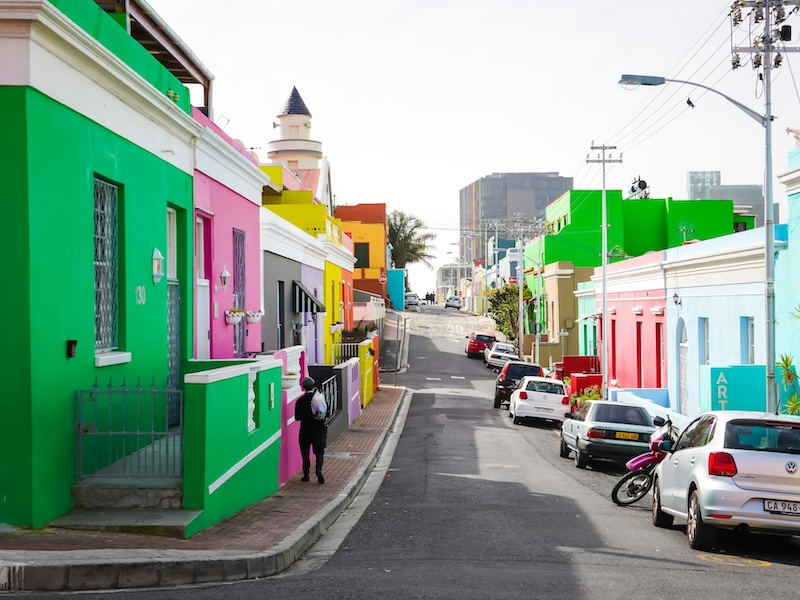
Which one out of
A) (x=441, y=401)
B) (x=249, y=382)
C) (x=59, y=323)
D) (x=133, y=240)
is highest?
(x=133, y=240)

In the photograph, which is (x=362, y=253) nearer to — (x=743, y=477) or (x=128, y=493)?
(x=743, y=477)

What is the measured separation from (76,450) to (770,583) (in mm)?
6708

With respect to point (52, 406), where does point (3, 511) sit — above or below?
below

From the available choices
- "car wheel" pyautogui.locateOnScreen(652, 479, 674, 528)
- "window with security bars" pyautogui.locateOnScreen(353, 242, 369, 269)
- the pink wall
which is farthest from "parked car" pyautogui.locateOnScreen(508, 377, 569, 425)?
"window with security bars" pyautogui.locateOnScreen(353, 242, 369, 269)

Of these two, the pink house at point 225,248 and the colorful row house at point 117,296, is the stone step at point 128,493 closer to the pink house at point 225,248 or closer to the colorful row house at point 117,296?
the colorful row house at point 117,296

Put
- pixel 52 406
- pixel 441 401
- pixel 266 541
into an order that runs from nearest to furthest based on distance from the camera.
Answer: pixel 52 406
pixel 266 541
pixel 441 401

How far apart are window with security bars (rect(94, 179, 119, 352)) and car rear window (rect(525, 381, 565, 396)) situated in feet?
65.4

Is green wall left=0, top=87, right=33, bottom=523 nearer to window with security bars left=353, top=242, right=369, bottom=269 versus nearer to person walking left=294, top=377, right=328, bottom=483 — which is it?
person walking left=294, top=377, right=328, bottom=483

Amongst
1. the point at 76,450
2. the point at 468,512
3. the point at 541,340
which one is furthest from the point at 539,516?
the point at 541,340

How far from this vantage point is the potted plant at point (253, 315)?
1912 cm

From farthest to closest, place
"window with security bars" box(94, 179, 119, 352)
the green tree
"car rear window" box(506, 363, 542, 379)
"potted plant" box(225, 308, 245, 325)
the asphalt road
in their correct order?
the green tree → "car rear window" box(506, 363, 542, 379) → "potted plant" box(225, 308, 245, 325) → "window with security bars" box(94, 179, 119, 352) → the asphalt road

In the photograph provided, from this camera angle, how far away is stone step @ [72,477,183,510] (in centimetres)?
977

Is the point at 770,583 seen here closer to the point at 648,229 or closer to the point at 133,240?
the point at 133,240

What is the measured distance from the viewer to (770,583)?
8703 millimetres
